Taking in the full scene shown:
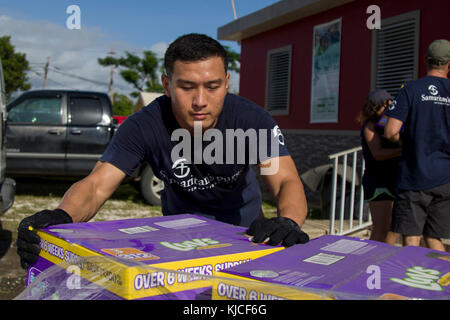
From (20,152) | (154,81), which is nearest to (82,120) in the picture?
(20,152)

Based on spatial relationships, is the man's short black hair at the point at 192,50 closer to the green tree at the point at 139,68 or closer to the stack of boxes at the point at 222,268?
the stack of boxes at the point at 222,268

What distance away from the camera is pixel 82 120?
908 cm

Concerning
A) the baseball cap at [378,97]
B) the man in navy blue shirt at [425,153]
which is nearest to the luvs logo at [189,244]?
the man in navy blue shirt at [425,153]

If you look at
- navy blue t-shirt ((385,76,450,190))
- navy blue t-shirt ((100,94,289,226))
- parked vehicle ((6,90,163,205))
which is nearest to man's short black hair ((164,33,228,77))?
navy blue t-shirt ((100,94,289,226))

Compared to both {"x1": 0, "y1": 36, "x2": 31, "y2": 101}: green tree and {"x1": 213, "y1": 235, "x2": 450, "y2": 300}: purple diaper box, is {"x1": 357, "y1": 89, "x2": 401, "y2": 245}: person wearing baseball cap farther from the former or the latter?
{"x1": 0, "y1": 36, "x2": 31, "y2": 101}: green tree

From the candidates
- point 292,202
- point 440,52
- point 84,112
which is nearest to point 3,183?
point 84,112

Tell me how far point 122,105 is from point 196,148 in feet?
181

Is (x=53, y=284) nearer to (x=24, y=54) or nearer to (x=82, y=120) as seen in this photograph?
(x=82, y=120)

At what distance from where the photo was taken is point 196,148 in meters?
2.35

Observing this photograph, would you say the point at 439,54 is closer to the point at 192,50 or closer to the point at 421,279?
the point at 192,50

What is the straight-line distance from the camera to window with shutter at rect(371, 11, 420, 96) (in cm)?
796

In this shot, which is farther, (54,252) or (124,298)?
(54,252)
